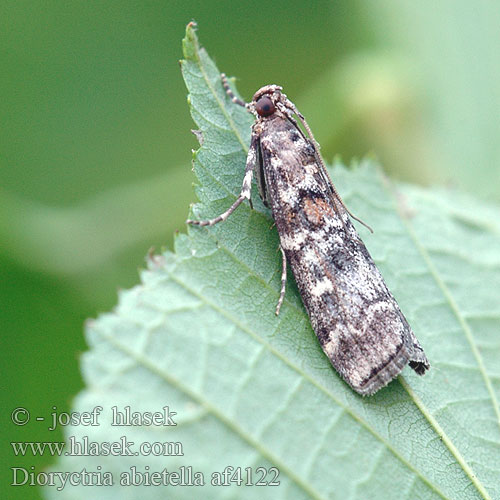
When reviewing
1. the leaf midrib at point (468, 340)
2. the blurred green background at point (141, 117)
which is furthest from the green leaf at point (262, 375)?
the blurred green background at point (141, 117)

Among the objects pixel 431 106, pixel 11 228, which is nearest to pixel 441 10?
pixel 431 106

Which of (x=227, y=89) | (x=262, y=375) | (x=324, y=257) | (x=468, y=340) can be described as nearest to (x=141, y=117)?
(x=227, y=89)

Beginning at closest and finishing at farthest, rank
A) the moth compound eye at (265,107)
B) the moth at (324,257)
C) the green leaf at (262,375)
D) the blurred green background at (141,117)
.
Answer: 1. the green leaf at (262,375)
2. the moth at (324,257)
3. the moth compound eye at (265,107)
4. the blurred green background at (141,117)

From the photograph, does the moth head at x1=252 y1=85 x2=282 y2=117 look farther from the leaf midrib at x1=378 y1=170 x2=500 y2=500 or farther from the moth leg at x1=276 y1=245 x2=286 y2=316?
the leaf midrib at x1=378 y1=170 x2=500 y2=500

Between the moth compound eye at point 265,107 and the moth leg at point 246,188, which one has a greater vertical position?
the moth compound eye at point 265,107

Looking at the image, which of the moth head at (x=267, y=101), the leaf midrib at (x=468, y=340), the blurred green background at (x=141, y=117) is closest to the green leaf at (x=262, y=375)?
the leaf midrib at (x=468, y=340)

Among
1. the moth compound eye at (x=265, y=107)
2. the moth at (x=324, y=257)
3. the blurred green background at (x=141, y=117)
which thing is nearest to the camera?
the moth at (x=324, y=257)

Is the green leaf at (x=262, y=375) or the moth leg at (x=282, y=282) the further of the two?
the moth leg at (x=282, y=282)

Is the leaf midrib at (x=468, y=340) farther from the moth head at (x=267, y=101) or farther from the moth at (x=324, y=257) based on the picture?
the moth head at (x=267, y=101)
